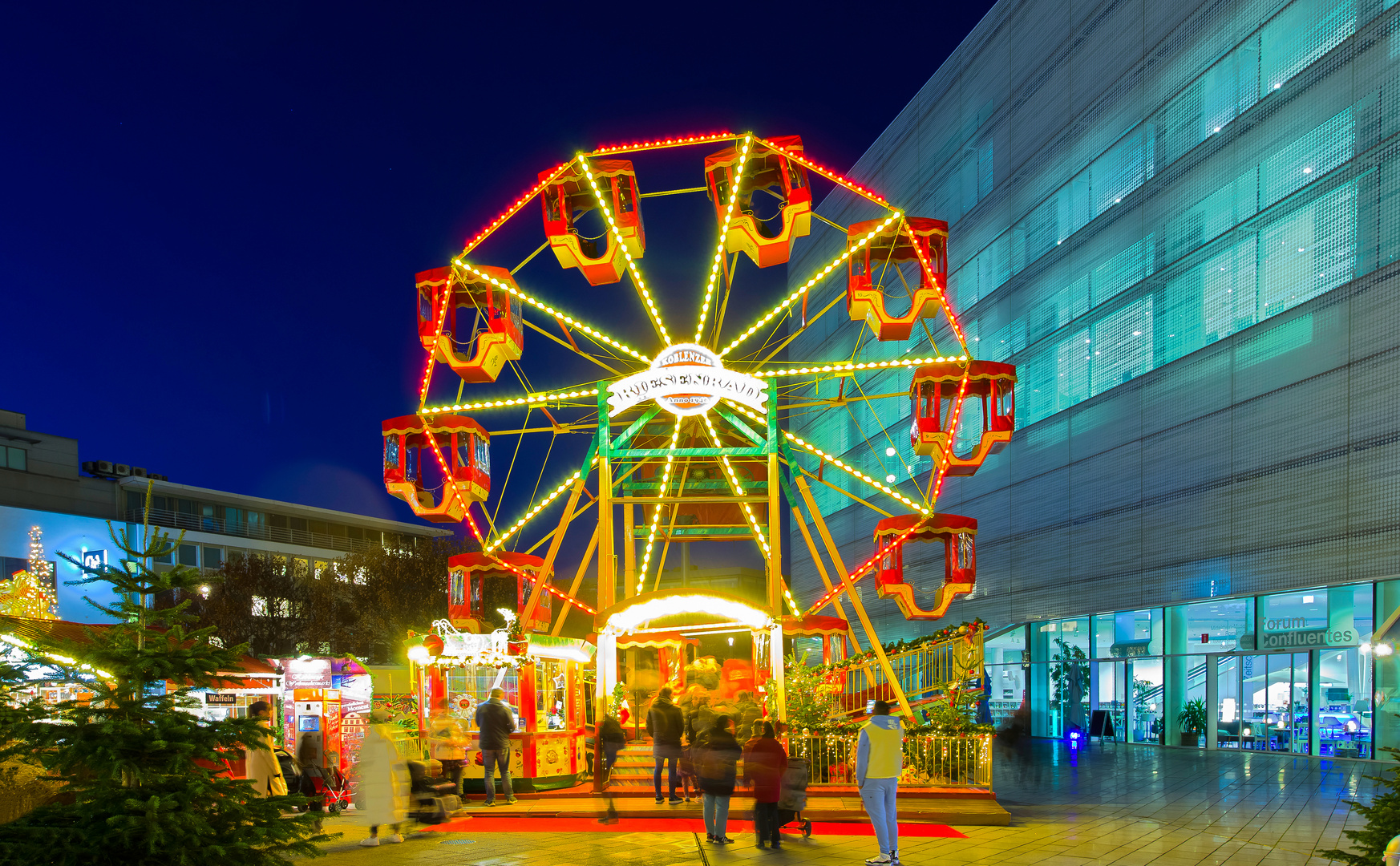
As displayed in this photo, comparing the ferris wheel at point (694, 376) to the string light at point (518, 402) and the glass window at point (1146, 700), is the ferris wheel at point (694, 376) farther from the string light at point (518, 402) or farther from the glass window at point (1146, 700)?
the glass window at point (1146, 700)

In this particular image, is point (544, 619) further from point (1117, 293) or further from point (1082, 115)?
point (1082, 115)

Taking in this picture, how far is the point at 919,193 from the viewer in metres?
41.6

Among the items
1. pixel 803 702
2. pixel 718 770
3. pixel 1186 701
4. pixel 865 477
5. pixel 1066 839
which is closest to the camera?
pixel 718 770

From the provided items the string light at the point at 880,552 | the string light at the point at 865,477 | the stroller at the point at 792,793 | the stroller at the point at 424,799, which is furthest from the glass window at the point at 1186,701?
the stroller at the point at 424,799

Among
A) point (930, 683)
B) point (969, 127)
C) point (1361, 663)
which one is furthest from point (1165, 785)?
point (969, 127)

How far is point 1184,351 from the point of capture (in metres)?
26.3

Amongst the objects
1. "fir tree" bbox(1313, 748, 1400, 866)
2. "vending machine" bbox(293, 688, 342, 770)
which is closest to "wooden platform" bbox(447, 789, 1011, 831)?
"vending machine" bbox(293, 688, 342, 770)

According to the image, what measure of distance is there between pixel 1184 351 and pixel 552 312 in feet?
51.6

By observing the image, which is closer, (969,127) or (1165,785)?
(1165,785)

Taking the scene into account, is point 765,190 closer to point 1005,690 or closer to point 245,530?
point 1005,690

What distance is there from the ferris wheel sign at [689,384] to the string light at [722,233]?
1.29m

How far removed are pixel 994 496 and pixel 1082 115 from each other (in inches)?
473

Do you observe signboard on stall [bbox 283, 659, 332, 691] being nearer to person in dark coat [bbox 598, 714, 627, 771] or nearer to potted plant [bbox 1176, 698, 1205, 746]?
person in dark coat [bbox 598, 714, 627, 771]

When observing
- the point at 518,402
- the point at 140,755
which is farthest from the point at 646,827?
the point at 518,402
